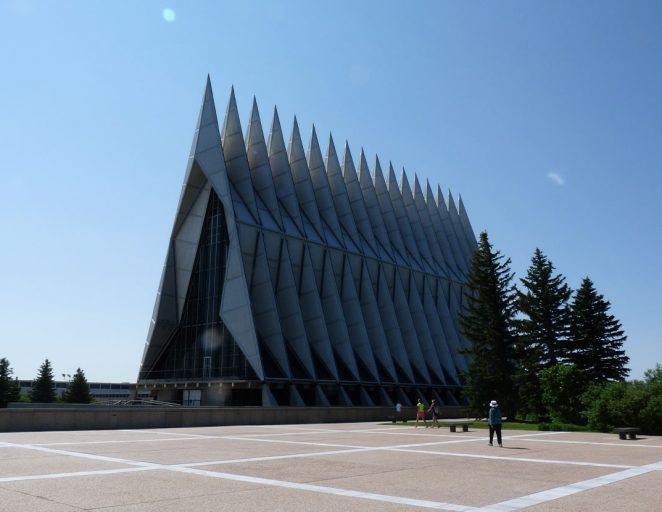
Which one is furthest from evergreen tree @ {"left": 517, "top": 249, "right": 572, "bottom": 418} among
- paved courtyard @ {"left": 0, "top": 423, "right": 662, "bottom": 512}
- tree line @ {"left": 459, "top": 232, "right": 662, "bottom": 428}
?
paved courtyard @ {"left": 0, "top": 423, "right": 662, "bottom": 512}

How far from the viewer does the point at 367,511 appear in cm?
691

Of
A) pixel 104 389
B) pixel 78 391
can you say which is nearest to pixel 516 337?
pixel 78 391

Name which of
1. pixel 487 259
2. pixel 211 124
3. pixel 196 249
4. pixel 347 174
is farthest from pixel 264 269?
pixel 347 174

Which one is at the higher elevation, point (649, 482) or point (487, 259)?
point (487, 259)

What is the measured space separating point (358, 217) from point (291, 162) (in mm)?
9386

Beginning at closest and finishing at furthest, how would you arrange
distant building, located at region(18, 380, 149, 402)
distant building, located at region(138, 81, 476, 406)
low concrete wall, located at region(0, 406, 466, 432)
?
low concrete wall, located at region(0, 406, 466, 432), distant building, located at region(138, 81, 476, 406), distant building, located at region(18, 380, 149, 402)

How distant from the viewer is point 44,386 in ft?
246

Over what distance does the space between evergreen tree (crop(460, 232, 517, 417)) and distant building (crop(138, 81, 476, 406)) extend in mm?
2852

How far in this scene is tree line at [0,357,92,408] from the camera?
232 feet

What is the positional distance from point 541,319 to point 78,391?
193 ft

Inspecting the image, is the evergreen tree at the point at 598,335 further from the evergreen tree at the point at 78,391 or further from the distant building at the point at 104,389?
the distant building at the point at 104,389

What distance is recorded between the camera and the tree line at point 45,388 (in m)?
70.7

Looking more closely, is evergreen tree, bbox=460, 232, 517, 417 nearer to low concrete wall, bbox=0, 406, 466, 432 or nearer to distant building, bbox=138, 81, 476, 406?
distant building, bbox=138, 81, 476, 406

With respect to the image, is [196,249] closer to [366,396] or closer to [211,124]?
[211,124]
